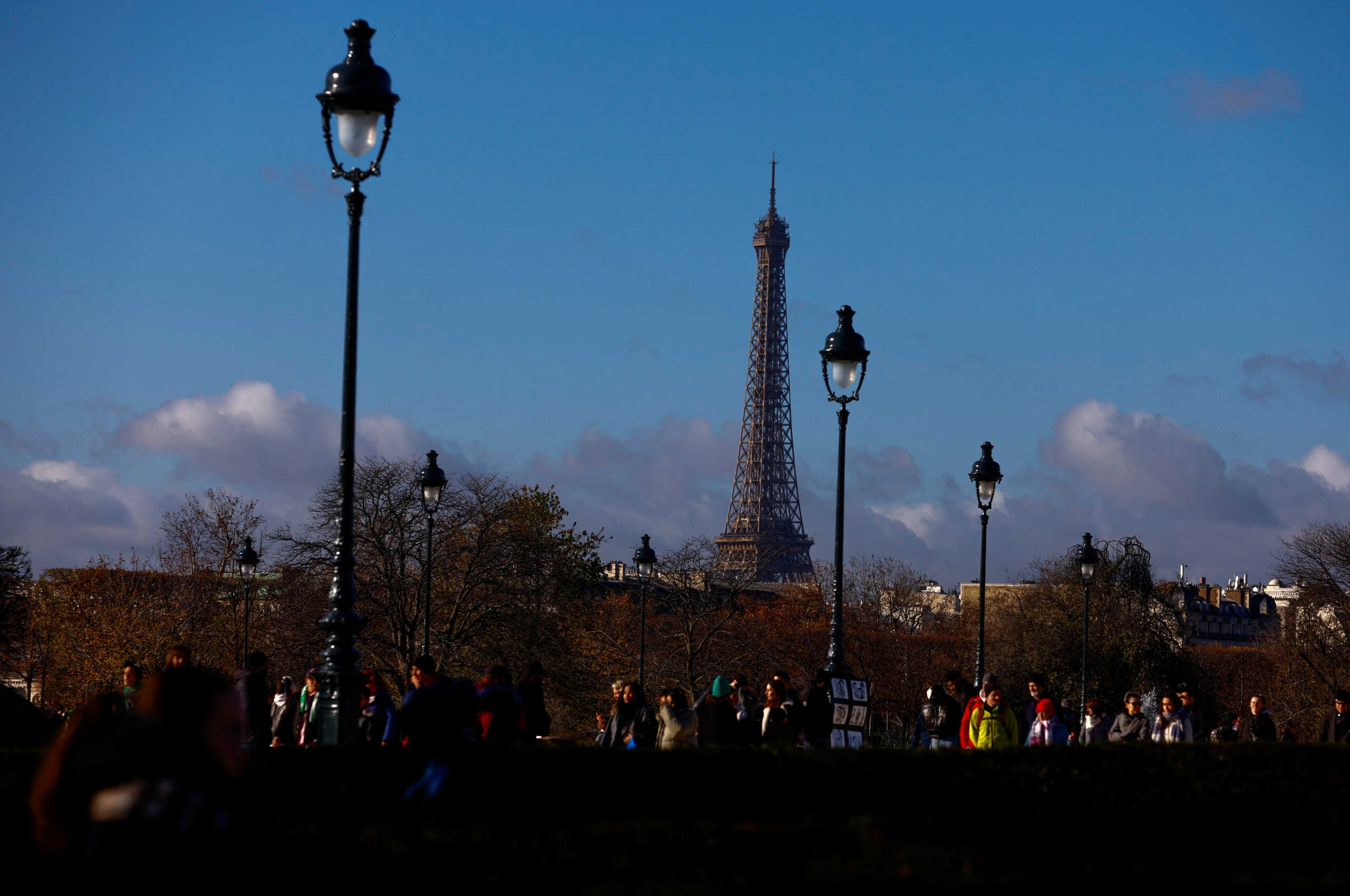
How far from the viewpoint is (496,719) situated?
10922 millimetres

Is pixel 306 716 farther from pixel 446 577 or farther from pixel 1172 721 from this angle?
pixel 446 577

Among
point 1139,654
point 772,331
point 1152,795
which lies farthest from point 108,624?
point 772,331

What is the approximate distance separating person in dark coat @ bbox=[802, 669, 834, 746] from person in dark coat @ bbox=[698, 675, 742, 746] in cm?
116

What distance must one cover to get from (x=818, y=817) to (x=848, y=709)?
10.0 metres

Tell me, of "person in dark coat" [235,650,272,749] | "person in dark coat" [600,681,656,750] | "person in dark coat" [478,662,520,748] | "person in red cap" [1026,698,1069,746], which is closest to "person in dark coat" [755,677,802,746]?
"person in dark coat" [600,681,656,750]

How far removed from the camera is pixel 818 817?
31.4 feet

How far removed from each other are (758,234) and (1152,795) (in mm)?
141728

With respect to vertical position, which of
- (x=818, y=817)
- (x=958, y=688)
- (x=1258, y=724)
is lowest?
(x=1258, y=724)

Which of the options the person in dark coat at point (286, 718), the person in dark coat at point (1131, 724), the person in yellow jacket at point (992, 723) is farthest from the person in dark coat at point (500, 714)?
the person in dark coat at point (1131, 724)

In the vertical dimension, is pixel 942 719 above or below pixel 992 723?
below

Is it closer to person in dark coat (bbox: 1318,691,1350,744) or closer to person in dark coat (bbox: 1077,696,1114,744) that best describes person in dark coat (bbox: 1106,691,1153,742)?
person in dark coat (bbox: 1077,696,1114,744)

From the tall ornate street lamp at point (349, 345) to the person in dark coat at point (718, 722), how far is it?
4075 mm

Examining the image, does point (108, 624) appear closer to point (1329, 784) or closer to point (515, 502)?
point (515, 502)

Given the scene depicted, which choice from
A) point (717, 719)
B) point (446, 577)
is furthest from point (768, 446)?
point (717, 719)
